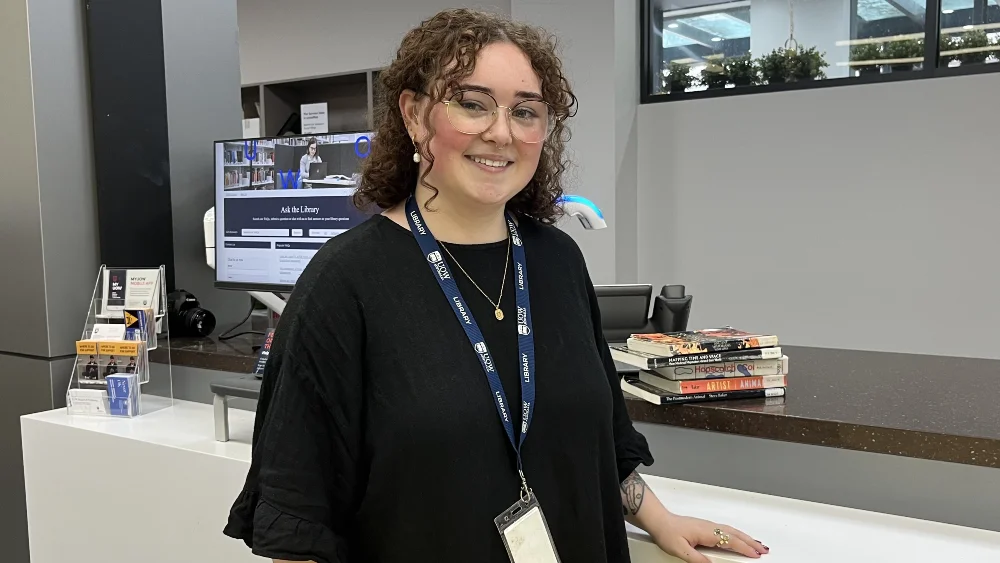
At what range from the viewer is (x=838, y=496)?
1261mm

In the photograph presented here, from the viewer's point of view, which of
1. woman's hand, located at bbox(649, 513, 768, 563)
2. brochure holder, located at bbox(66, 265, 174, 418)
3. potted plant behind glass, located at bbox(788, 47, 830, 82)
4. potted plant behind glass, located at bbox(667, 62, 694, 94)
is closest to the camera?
woman's hand, located at bbox(649, 513, 768, 563)

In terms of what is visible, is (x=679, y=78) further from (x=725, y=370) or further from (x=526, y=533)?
(x=526, y=533)

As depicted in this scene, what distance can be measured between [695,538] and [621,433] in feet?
0.58

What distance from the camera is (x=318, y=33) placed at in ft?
16.3

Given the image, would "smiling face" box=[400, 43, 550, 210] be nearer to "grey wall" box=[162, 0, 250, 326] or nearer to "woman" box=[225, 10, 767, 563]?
"woman" box=[225, 10, 767, 563]

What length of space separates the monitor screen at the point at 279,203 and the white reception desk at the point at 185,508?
1.30 ft

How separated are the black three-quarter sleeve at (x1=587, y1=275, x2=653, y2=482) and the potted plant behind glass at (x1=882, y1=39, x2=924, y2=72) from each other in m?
3.32

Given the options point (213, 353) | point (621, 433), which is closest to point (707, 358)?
point (621, 433)

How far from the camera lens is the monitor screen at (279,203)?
188 cm

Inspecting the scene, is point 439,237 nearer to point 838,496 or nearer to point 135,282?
point 838,496

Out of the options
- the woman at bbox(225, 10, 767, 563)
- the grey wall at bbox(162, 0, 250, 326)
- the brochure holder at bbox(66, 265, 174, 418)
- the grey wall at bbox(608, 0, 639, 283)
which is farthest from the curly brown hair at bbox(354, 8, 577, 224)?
the grey wall at bbox(608, 0, 639, 283)

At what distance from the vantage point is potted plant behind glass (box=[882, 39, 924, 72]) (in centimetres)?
368

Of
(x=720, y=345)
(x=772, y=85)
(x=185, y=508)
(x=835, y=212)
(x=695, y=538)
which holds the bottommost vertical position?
(x=185, y=508)

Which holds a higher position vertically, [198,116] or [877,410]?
[198,116]
